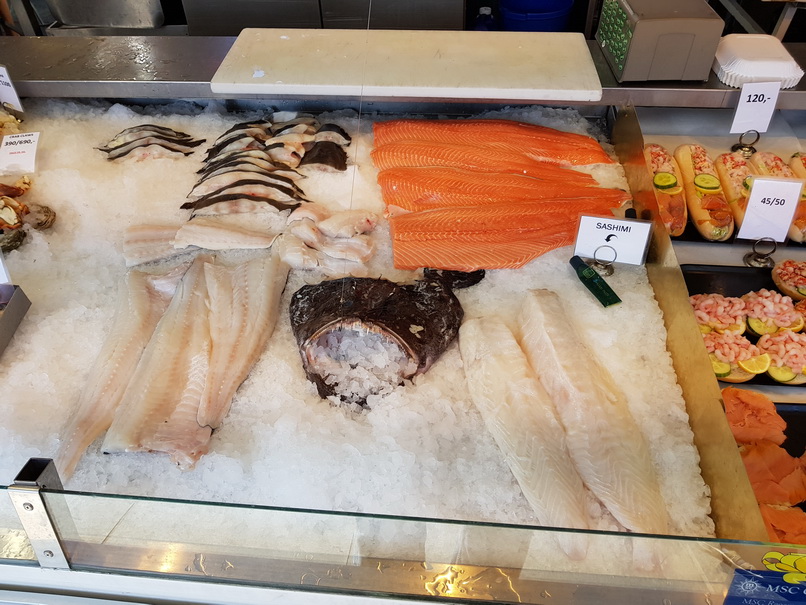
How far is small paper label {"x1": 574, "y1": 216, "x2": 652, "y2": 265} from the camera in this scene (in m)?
2.28

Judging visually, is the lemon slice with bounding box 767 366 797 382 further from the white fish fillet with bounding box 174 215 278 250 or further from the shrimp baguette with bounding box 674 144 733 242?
the white fish fillet with bounding box 174 215 278 250

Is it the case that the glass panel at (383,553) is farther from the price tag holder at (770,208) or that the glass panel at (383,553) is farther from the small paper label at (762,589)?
the price tag holder at (770,208)

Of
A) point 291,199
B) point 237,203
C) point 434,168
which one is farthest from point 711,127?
point 237,203

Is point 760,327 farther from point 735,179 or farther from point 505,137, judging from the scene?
point 505,137

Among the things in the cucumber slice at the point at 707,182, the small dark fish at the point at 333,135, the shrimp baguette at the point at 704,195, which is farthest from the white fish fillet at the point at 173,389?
the cucumber slice at the point at 707,182

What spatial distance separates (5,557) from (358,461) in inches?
35.9

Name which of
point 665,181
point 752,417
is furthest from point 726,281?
point 752,417

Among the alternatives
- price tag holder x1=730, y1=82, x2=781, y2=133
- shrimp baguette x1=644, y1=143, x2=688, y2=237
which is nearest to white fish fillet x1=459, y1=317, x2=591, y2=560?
shrimp baguette x1=644, y1=143, x2=688, y2=237

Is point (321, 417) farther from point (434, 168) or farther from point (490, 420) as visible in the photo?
point (434, 168)

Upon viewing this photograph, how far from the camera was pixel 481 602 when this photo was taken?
1478 millimetres

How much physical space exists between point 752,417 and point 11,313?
258cm

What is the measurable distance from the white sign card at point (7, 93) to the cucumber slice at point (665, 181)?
119 inches

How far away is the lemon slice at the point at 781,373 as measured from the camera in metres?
2.25

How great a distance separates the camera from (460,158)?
2.86m
